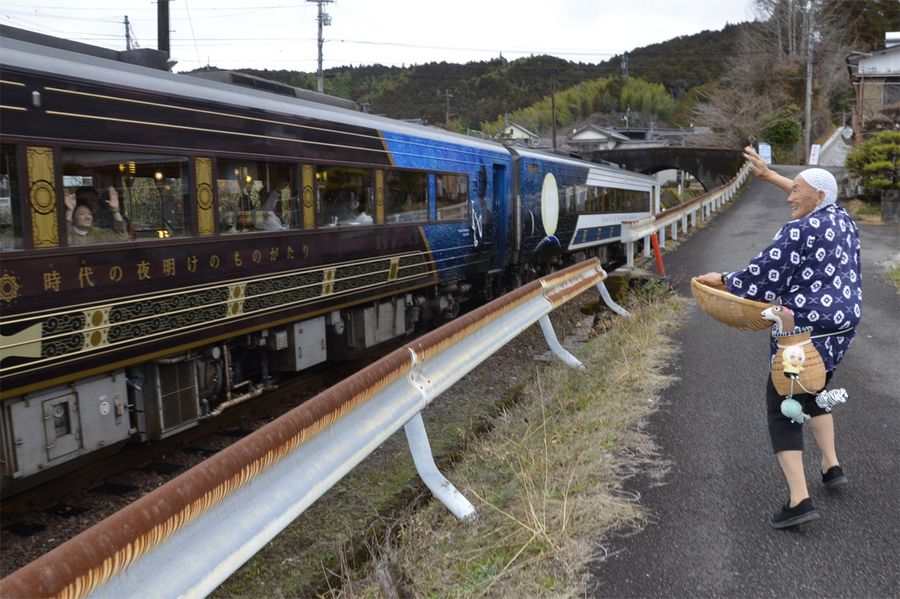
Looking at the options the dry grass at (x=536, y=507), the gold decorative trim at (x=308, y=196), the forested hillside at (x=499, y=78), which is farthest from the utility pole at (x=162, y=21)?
the forested hillside at (x=499, y=78)

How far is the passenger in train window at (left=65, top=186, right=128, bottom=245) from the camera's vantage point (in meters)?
5.15

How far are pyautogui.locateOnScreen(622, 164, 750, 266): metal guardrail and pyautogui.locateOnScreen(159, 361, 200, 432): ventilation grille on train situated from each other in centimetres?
895

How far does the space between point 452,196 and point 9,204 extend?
684 centimetres

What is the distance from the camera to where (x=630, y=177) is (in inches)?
918

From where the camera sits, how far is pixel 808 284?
3664 mm

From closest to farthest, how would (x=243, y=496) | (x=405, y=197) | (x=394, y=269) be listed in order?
(x=243, y=496) → (x=394, y=269) → (x=405, y=197)

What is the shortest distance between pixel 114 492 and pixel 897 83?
57.2 meters

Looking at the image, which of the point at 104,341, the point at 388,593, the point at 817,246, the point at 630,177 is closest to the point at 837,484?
the point at 817,246

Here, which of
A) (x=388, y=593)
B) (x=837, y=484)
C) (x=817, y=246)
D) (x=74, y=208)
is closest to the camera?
(x=388, y=593)

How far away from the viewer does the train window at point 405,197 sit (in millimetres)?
9164

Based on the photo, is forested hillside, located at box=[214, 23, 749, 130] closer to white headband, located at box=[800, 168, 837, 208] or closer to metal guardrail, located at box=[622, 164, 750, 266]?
metal guardrail, located at box=[622, 164, 750, 266]

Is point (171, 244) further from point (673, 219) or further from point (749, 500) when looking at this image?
point (673, 219)

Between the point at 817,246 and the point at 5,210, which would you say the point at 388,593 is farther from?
the point at 5,210

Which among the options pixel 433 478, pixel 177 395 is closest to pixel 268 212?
pixel 177 395
